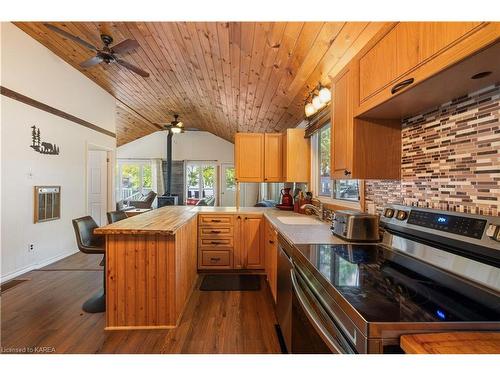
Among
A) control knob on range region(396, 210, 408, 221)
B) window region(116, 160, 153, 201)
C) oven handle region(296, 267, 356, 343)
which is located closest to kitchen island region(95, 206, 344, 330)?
control knob on range region(396, 210, 408, 221)

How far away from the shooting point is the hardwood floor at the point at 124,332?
1.85m

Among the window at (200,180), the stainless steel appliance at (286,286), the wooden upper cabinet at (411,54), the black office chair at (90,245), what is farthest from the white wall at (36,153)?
the window at (200,180)

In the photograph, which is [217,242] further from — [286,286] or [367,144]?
[367,144]

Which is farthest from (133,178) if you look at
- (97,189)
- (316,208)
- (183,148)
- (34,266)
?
(316,208)

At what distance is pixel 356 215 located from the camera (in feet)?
5.17

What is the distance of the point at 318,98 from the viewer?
239cm

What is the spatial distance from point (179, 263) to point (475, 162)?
2139mm

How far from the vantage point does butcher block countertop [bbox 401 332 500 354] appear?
22.9 inches

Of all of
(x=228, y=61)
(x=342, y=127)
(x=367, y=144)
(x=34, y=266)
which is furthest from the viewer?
(x=34, y=266)

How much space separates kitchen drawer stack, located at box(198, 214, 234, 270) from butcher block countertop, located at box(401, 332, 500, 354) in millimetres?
2782

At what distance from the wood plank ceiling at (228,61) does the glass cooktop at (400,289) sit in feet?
4.48

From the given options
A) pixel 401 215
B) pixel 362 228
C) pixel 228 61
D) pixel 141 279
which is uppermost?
pixel 228 61

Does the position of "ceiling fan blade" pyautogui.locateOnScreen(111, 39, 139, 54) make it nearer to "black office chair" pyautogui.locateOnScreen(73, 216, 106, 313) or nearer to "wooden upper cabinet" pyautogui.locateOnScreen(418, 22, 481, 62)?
"black office chair" pyautogui.locateOnScreen(73, 216, 106, 313)

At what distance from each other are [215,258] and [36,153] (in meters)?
2.94
